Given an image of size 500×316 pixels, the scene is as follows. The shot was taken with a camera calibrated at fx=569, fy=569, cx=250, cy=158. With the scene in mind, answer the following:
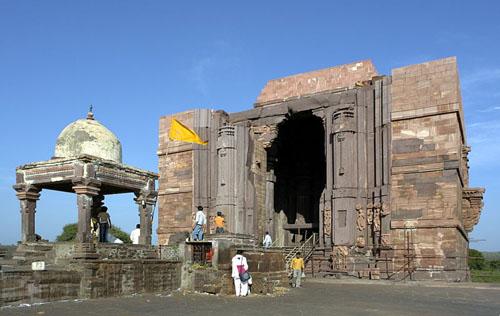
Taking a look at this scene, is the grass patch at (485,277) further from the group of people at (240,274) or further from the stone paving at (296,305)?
the group of people at (240,274)

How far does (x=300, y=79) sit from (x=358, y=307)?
62.3 feet

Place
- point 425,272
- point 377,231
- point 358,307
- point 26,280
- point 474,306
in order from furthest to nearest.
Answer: point 377,231 < point 425,272 < point 474,306 < point 358,307 < point 26,280

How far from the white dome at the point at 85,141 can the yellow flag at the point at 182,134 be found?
1474 cm

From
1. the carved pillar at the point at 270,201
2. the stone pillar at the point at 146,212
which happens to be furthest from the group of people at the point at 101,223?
the carved pillar at the point at 270,201

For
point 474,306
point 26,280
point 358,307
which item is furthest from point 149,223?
point 474,306

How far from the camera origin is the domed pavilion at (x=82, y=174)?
13.2m

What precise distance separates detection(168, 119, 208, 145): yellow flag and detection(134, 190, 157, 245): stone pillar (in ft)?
44.8

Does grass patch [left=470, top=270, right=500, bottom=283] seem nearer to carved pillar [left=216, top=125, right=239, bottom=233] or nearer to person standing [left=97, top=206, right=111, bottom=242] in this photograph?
carved pillar [left=216, top=125, right=239, bottom=233]

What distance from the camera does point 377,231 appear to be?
2341 centimetres

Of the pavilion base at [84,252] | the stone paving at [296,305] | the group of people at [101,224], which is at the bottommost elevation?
the stone paving at [296,305]

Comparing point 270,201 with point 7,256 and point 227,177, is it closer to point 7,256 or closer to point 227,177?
point 227,177

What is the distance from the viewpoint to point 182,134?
29484mm

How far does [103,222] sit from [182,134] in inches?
577

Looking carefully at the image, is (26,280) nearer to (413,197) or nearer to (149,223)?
(149,223)
